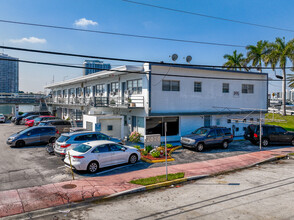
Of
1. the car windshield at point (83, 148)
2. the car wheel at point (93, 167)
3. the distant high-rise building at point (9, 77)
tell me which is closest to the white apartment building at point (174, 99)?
the car windshield at point (83, 148)

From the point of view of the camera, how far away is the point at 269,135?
20562 millimetres

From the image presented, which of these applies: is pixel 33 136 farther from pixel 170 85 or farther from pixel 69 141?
pixel 170 85

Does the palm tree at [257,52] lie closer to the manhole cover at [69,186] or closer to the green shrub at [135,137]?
the green shrub at [135,137]

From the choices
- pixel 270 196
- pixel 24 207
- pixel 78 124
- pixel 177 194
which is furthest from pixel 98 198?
pixel 78 124

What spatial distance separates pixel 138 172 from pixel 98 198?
3742 millimetres

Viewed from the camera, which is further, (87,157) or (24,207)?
(87,157)

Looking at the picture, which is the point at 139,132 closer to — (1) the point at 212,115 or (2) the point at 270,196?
(1) the point at 212,115

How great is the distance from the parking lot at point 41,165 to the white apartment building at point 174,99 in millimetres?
3945

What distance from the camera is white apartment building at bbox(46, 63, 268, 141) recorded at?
20391 mm

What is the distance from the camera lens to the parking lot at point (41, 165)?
11.4 m

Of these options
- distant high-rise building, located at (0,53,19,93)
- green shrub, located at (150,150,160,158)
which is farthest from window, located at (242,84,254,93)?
distant high-rise building, located at (0,53,19,93)

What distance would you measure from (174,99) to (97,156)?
10697mm

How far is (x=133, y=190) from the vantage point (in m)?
10.2

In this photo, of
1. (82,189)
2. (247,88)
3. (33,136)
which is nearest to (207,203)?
(82,189)
